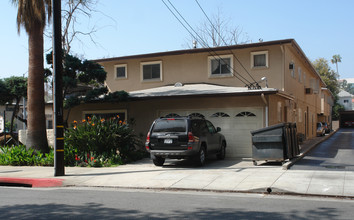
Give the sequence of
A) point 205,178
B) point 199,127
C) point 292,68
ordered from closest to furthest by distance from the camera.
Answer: point 205,178 → point 199,127 → point 292,68

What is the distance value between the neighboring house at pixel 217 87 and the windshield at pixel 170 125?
10.6 feet

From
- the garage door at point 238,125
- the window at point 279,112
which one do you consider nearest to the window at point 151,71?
the garage door at point 238,125

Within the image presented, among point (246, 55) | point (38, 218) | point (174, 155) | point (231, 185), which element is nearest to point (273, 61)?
point (246, 55)

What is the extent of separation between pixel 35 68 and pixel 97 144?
4.03 m

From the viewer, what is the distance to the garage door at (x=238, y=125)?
1638 cm

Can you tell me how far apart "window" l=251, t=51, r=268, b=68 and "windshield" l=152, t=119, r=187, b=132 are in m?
7.80

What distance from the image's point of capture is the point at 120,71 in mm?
22953

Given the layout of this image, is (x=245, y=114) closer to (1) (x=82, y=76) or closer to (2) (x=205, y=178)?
(2) (x=205, y=178)

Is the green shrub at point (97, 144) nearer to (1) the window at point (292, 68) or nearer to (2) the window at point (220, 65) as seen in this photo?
(2) the window at point (220, 65)

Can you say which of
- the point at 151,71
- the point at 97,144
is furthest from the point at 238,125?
the point at 151,71

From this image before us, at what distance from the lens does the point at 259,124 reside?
1625 centimetres

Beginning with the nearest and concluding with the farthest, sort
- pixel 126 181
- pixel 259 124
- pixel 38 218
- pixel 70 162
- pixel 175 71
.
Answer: pixel 38 218, pixel 126 181, pixel 70 162, pixel 259 124, pixel 175 71

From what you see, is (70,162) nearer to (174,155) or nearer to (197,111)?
(174,155)

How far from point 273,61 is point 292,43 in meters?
1.48
